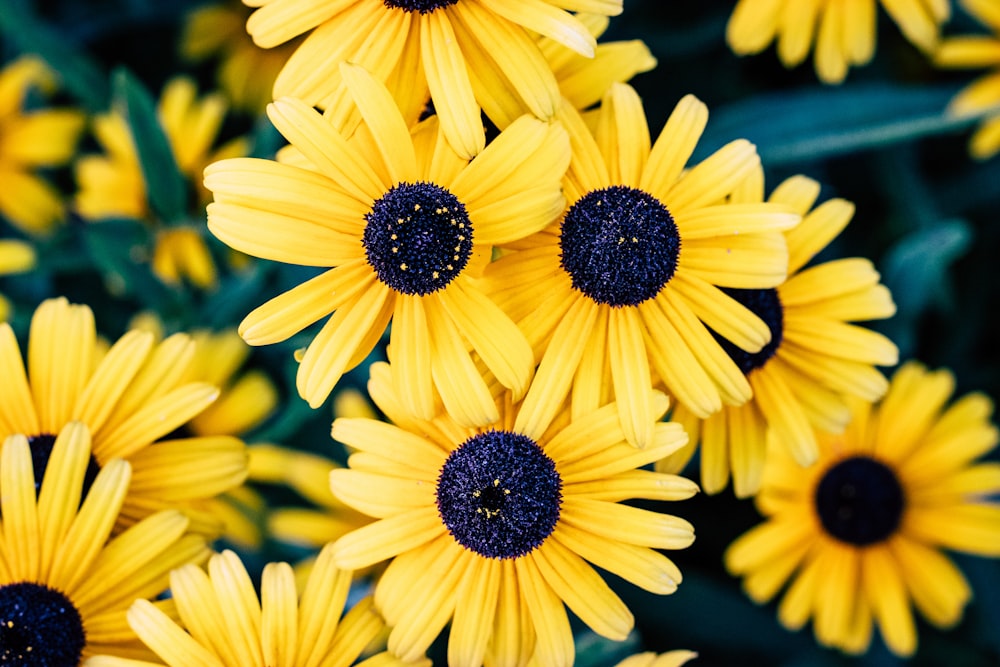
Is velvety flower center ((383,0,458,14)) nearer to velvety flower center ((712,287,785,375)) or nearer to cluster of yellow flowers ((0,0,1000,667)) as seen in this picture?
cluster of yellow flowers ((0,0,1000,667))

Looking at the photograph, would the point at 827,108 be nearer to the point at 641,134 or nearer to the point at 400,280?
the point at 641,134

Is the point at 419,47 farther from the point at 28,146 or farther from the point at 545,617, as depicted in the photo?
the point at 28,146

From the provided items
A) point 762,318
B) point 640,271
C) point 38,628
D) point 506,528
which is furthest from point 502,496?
point 38,628

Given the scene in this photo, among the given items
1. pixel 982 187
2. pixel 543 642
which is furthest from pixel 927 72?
pixel 543 642

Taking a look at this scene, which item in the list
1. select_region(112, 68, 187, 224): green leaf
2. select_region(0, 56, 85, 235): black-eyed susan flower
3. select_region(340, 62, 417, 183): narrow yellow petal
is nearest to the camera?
select_region(340, 62, 417, 183): narrow yellow petal

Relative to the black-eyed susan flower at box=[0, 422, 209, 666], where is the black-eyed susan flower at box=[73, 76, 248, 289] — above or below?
above

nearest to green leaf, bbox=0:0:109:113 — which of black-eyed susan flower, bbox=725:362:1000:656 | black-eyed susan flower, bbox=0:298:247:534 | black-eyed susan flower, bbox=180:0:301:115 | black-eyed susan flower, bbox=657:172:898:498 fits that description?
black-eyed susan flower, bbox=180:0:301:115

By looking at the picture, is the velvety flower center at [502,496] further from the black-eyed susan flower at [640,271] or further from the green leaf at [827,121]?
the green leaf at [827,121]
